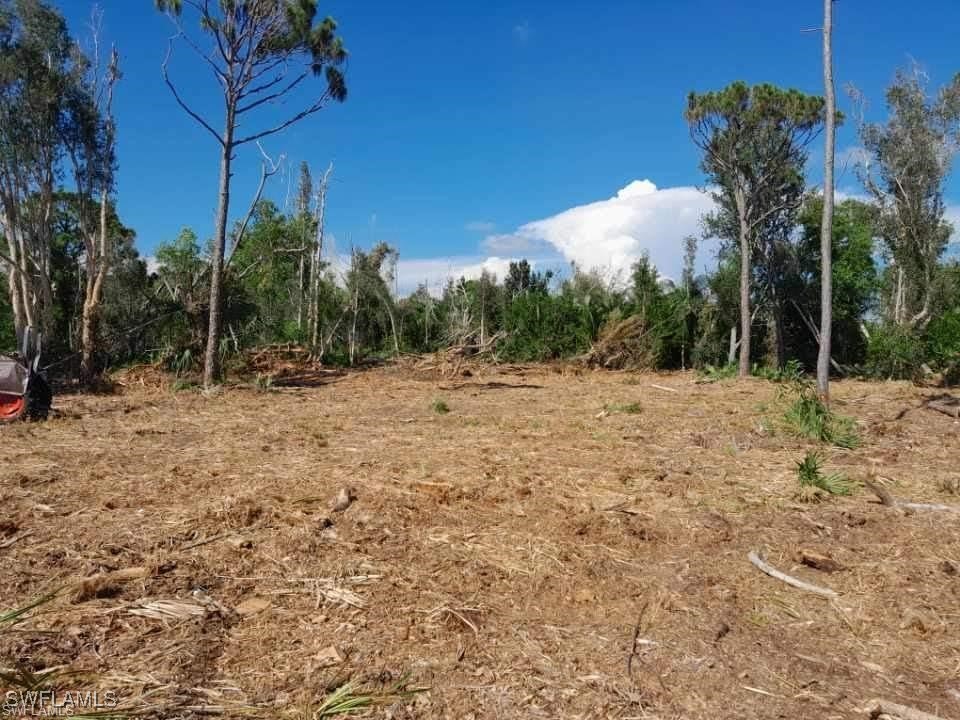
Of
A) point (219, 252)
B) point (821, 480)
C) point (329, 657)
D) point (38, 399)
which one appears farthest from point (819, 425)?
point (219, 252)

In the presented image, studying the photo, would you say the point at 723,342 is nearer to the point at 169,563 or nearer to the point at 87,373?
the point at 87,373

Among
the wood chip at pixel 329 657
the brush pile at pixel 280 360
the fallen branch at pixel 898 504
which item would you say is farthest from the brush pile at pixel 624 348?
the wood chip at pixel 329 657

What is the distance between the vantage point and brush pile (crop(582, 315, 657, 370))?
1908cm

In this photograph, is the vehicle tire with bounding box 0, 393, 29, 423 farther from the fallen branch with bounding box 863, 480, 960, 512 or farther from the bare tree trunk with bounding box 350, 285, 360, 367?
the bare tree trunk with bounding box 350, 285, 360, 367

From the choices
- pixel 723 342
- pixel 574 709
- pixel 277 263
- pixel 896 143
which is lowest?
pixel 574 709

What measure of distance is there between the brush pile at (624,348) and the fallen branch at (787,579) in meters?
15.5

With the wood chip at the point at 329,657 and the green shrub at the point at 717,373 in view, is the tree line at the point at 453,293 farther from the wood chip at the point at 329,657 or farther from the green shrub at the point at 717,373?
the wood chip at the point at 329,657

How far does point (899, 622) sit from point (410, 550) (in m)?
2.42

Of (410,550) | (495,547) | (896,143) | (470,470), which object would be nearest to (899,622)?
(495,547)

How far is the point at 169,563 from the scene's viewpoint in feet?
10.9

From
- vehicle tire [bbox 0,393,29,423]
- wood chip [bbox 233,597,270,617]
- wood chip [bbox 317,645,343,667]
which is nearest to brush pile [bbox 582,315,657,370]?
vehicle tire [bbox 0,393,29,423]

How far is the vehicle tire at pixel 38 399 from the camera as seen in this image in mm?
7760

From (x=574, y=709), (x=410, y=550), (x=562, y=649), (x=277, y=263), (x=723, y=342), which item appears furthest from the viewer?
(x=277, y=263)

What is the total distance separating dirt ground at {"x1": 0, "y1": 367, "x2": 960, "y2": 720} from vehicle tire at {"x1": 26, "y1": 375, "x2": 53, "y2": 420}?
1100 mm
